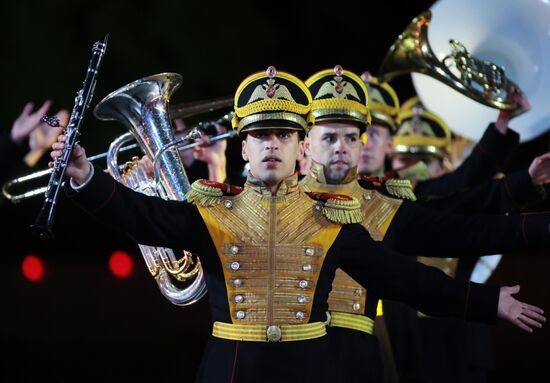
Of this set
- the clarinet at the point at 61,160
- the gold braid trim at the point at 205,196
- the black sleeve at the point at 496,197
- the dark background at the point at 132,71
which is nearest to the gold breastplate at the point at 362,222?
the black sleeve at the point at 496,197

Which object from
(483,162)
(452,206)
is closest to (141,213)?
(452,206)

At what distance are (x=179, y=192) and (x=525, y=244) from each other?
1.25 meters

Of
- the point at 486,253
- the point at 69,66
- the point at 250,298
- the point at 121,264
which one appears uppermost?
the point at 69,66

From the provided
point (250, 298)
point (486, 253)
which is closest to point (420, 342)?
point (486, 253)

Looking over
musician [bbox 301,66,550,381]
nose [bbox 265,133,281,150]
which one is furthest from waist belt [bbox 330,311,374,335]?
nose [bbox 265,133,281,150]

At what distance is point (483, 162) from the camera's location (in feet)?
18.9

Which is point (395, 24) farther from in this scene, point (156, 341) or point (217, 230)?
point (217, 230)

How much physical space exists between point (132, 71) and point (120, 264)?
1.51m

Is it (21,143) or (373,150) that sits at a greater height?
(373,150)

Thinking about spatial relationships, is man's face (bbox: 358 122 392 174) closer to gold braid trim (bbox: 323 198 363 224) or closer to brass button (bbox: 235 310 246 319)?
gold braid trim (bbox: 323 198 363 224)

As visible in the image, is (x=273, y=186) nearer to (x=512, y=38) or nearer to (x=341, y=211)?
(x=341, y=211)

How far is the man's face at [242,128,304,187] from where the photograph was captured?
3930 mm

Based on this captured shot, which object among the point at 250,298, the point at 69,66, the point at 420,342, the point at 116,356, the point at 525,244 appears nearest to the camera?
the point at 250,298

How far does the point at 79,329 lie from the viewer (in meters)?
8.48
